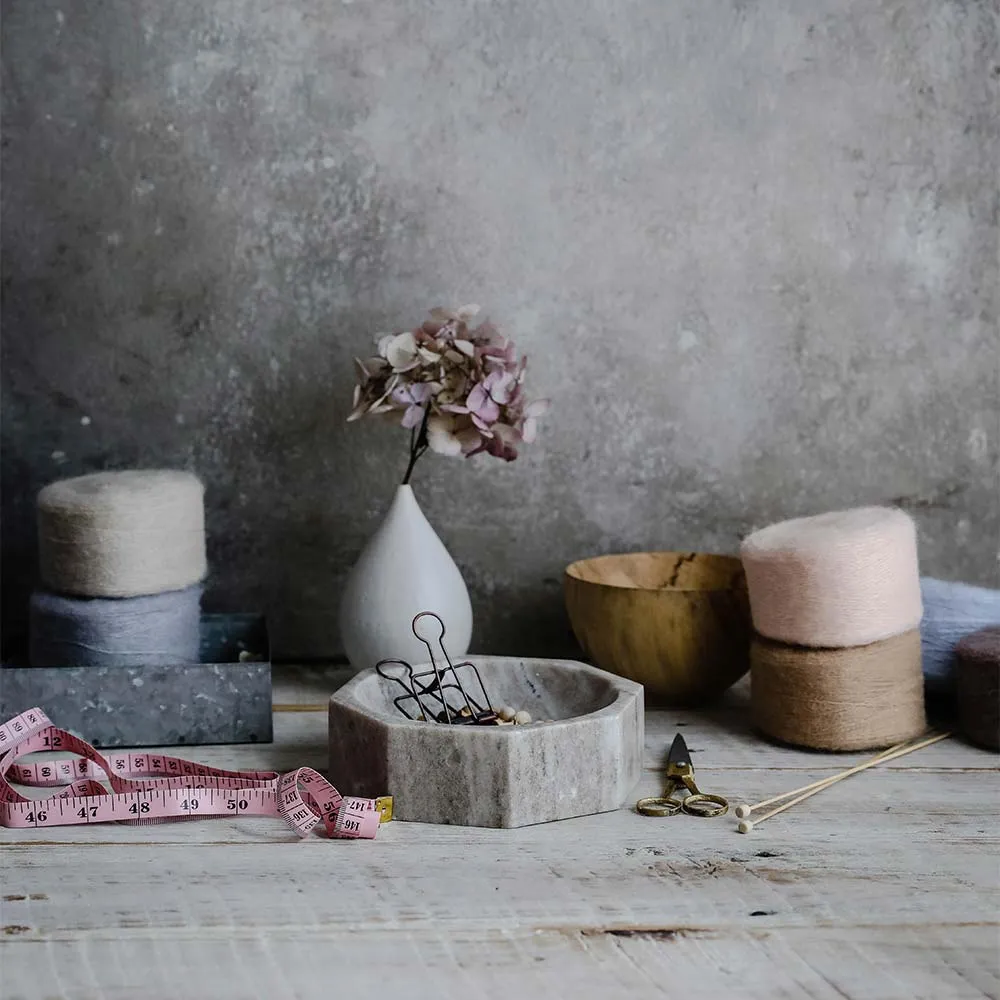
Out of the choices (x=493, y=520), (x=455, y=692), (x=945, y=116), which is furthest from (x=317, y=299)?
(x=945, y=116)

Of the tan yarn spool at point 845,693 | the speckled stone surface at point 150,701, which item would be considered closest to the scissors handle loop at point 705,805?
the tan yarn spool at point 845,693

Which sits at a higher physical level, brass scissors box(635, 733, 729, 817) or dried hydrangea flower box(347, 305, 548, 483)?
dried hydrangea flower box(347, 305, 548, 483)

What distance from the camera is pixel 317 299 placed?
1.34 m

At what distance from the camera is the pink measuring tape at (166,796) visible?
0.90 metres

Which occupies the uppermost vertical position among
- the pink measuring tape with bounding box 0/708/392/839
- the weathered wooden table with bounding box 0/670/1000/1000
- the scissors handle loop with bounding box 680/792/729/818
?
the pink measuring tape with bounding box 0/708/392/839

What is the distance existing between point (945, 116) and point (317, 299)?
28.5 inches

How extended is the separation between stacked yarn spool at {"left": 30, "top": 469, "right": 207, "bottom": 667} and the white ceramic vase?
0.17 metres

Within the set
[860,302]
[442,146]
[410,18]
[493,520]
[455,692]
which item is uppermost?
[410,18]

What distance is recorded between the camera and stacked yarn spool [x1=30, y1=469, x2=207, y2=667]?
1.10m

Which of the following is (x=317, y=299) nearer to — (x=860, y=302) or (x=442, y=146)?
(x=442, y=146)

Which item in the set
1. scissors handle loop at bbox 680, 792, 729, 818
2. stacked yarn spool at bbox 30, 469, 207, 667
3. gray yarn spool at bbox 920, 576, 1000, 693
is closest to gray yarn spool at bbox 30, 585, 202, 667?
stacked yarn spool at bbox 30, 469, 207, 667

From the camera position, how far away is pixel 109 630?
3.65 feet

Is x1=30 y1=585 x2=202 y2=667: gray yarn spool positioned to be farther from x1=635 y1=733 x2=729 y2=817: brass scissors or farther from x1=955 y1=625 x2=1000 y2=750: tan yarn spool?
x1=955 y1=625 x2=1000 y2=750: tan yarn spool

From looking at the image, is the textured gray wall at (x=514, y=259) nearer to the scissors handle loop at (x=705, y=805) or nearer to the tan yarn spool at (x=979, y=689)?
the tan yarn spool at (x=979, y=689)
